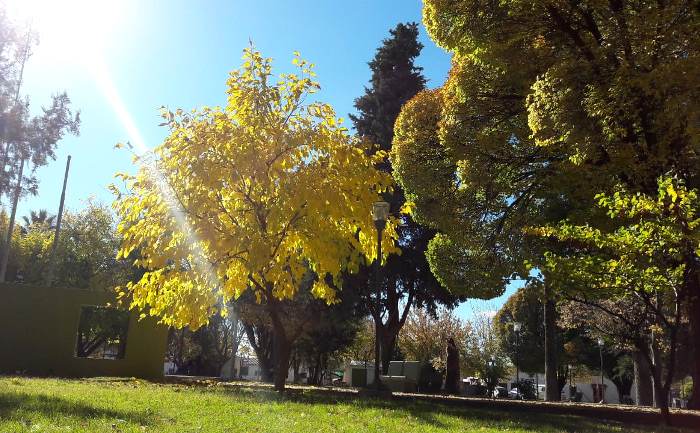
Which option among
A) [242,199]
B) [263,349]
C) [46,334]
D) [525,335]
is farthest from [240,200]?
[525,335]

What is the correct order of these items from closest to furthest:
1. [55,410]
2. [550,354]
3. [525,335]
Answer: [55,410] < [550,354] < [525,335]

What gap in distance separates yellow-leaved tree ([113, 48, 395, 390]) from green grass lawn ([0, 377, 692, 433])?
147cm

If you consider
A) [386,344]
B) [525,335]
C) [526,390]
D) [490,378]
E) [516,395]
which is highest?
[525,335]

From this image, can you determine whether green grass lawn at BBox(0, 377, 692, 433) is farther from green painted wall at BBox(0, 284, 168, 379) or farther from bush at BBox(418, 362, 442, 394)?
bush at BBox(418, 362, 442, 394)

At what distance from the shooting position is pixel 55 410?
6480 mm

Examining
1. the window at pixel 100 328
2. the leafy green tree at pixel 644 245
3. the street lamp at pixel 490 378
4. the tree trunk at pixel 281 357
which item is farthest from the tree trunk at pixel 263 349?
the leafy green tree at pixel 644 245

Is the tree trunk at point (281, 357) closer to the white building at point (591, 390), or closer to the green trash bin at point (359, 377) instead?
the green trash bin at point (359, 377)

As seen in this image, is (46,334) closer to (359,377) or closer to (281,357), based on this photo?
(281,357)

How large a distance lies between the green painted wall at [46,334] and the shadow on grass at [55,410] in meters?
9.62

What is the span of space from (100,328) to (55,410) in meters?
17.0

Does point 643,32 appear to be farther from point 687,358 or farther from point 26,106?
point 687,358

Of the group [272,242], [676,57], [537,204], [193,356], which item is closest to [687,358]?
[537,204]

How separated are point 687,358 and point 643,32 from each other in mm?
24094

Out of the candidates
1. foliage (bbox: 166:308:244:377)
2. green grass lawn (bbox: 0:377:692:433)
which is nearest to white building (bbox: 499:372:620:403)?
foliage (bbox: 166:308:244:377)
